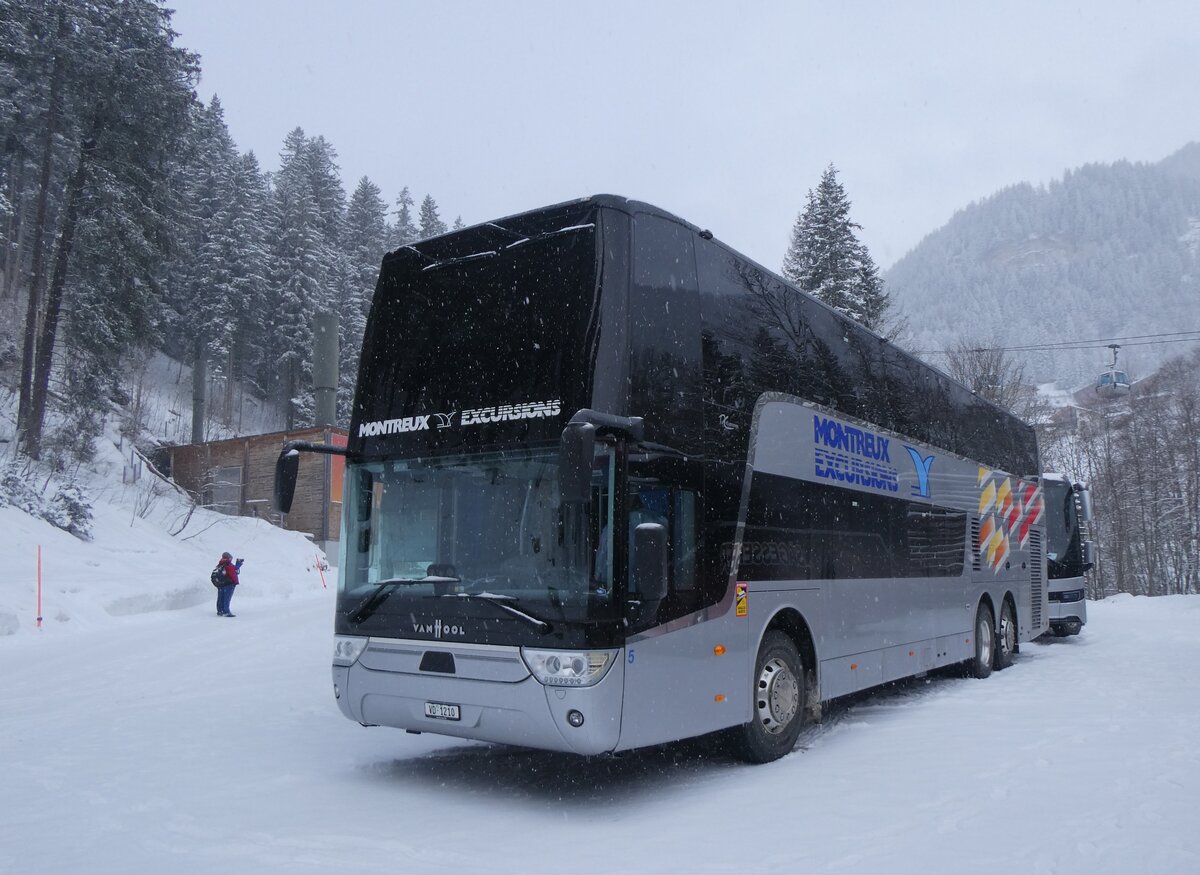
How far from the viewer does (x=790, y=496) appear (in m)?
8.43

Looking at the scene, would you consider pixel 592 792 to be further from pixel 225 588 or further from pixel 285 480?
pixel 225 588

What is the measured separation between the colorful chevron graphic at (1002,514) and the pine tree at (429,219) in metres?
53.0

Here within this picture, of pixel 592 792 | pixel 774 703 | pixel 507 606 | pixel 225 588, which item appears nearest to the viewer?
pixel 507 606

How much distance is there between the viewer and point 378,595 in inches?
274

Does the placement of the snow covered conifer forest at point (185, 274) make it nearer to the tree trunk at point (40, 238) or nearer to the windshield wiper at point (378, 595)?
the tree trunk at point (40, 238)

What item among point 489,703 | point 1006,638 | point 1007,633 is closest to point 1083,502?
point 1007,633

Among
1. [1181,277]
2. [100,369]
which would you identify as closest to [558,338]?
[100,369]

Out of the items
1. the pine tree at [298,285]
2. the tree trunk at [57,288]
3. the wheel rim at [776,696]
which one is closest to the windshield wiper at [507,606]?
the wheel rim at [776,696]

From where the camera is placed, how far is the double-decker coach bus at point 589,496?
6.23 metres

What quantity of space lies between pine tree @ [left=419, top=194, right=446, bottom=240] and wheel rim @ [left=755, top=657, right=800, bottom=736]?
59066 millimetres

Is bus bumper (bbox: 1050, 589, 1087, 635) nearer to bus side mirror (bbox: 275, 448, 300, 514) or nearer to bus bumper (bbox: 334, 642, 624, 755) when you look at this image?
bus bumper (bbox: 334, 642, 624, 755)

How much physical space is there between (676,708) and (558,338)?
2766 mm

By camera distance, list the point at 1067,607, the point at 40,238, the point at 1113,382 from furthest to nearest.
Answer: the point at 1113,382 < the point at 40,238 < the point at 1067,607

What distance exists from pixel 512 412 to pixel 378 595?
173cm
